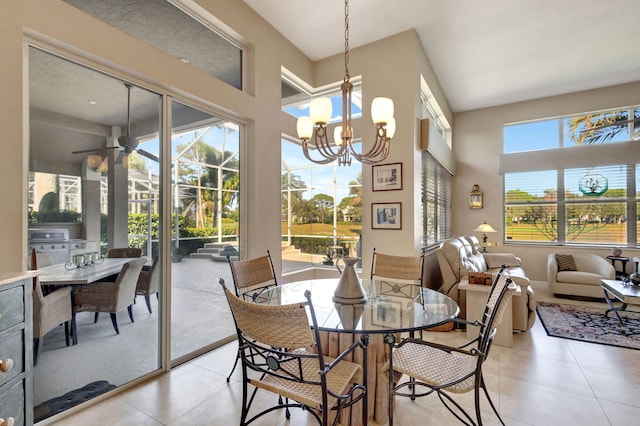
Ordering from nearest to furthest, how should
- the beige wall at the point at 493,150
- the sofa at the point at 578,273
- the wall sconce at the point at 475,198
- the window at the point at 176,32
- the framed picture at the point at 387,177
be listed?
the window at the point at 176,32 < the framed picture at the point at 387,177 < the sofa at the point at 578,273 < the beige wall at the point at 493,150 < the wall sconce at the point at 475,198

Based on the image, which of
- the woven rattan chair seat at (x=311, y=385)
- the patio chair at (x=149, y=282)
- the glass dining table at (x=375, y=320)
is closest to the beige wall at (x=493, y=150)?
the glass dining table at (x=375, y=320)

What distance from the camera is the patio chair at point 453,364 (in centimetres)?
150

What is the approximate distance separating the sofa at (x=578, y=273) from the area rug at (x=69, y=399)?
20.2 ft

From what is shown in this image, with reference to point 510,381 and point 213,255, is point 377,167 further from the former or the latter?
point 510,381

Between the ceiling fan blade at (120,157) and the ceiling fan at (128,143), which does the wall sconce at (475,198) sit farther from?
the ceiling fan blade at (120,157)

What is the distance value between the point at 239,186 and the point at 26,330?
215 centimetres

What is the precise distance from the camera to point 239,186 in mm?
3330

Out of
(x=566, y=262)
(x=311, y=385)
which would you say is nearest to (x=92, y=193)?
(x=311, y=385)

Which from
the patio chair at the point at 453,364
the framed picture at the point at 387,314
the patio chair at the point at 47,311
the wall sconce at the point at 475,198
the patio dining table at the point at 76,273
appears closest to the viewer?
the patio chair at the point at 453,364

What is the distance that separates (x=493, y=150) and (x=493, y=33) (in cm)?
303

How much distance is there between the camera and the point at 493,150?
242 inches

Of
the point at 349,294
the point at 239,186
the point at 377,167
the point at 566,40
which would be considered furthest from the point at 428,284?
the point at 566,40

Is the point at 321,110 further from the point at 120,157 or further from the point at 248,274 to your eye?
the point at 120,157

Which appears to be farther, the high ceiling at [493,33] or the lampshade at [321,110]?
the high ceiling at [493,33]
